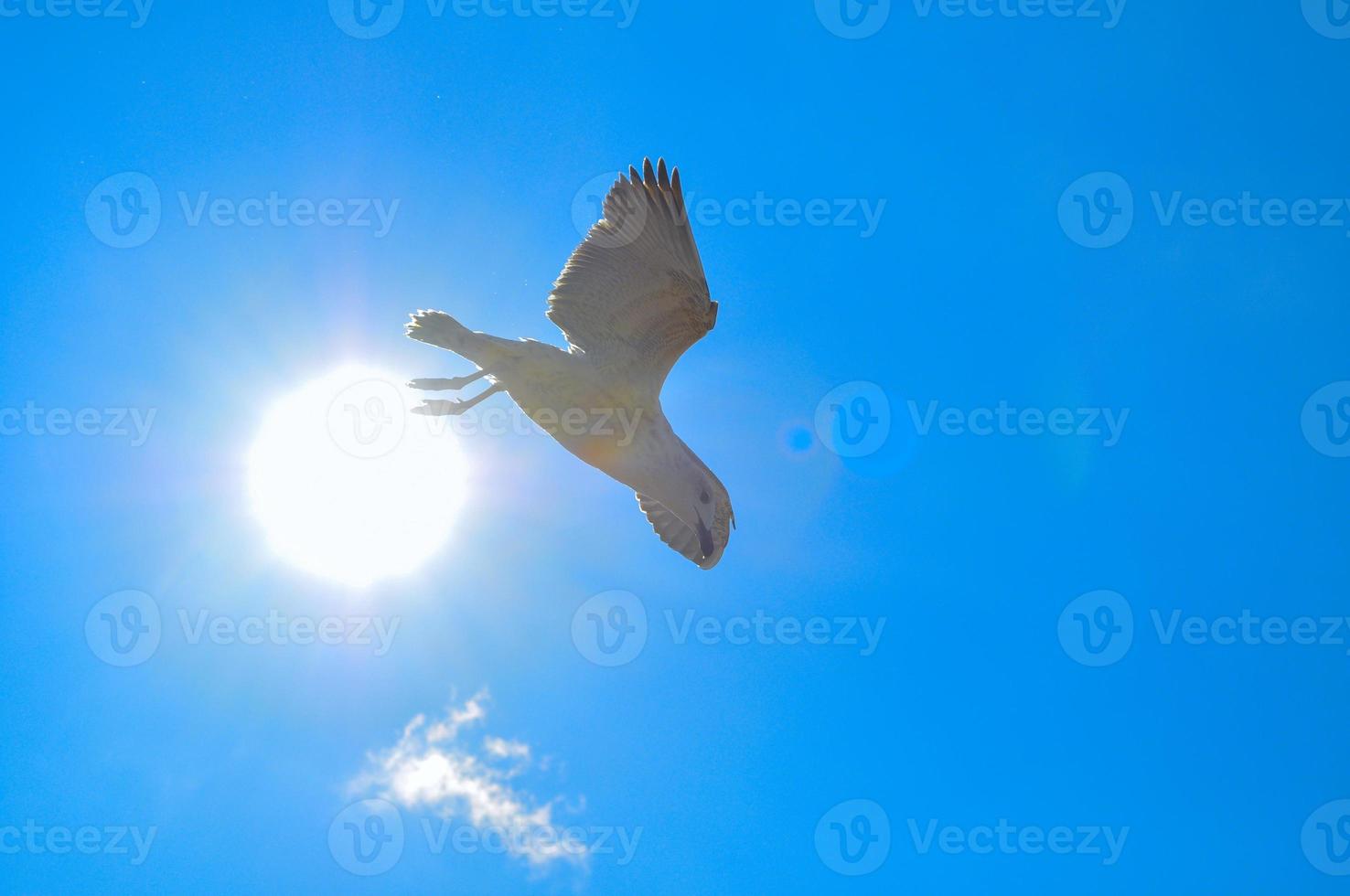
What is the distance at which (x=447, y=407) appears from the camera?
9.88 meters

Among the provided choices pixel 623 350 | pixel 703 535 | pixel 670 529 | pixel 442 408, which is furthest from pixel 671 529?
pixel 442 408

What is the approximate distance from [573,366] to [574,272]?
33.9 inches

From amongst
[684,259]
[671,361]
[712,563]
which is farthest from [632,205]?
[712,563]

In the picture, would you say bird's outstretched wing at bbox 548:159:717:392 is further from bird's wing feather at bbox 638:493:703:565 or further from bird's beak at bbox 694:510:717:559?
bird's wing feather at bbox 638:493:703:565

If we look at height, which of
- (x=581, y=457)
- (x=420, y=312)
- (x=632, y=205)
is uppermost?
(x=632, y=205)

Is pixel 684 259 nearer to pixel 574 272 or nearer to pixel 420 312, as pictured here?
pixel 574 272

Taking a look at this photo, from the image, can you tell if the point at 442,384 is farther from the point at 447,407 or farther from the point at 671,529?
the point at 671,529

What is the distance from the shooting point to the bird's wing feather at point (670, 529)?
11.9 metres

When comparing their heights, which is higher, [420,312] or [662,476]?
[420,312]

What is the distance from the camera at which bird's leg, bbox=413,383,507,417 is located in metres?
9.85

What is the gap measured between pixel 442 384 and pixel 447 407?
0.30 meters

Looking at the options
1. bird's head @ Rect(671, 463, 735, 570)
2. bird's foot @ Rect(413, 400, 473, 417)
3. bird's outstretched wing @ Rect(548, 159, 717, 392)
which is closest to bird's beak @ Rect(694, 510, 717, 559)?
bird's head @ Rect(671, 463, 735, 570)

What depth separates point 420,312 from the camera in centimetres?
988

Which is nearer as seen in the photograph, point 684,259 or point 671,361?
point 684,259
